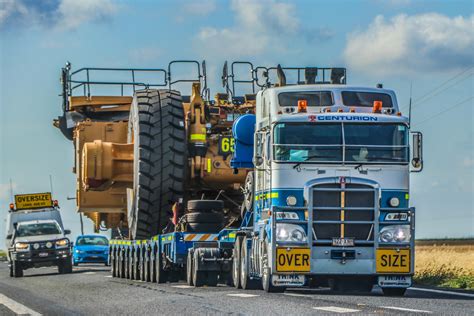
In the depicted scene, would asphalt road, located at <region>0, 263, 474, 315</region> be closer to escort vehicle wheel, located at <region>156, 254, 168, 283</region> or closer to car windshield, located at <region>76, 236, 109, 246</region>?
escort vehicle wheel, located at <region>156, 254, 168, 283</region>

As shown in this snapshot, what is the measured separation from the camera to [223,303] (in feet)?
59.8

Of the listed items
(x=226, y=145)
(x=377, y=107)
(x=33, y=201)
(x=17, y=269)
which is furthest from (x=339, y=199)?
(x=33, y=201)

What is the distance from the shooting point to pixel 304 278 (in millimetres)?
20266

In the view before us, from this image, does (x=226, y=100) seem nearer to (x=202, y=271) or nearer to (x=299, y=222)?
(x=202, y=271)

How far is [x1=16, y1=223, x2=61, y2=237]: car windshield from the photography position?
4284 centimetres

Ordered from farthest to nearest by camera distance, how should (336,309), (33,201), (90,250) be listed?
(90,250)
(33,201)
(336,309)

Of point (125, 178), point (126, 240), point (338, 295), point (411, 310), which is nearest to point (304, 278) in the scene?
point (338, 295)

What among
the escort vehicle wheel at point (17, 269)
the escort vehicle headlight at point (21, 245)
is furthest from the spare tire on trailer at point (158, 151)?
the escort vehicle headlight at point (21, 245)

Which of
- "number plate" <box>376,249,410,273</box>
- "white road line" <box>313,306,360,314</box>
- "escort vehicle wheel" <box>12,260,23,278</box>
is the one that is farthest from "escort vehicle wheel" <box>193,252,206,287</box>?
"escort vehicle wheel" <box>12,260,23,278</box>

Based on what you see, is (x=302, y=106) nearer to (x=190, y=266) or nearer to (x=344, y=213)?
(x=344, y=213)

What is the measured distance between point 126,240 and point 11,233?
1208 centimetres

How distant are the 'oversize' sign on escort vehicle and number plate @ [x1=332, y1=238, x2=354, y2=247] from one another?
85.4 ft

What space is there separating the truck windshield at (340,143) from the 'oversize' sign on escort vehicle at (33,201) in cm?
2577

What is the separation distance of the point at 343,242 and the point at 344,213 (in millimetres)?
491
